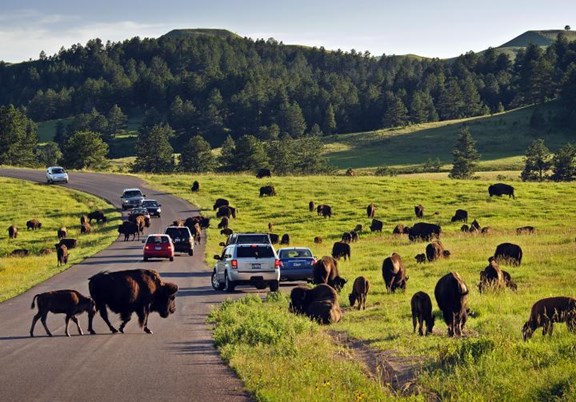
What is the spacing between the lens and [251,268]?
29.5m

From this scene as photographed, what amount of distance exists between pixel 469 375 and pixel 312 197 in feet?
212

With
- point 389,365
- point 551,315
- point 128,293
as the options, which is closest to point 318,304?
point 128,293

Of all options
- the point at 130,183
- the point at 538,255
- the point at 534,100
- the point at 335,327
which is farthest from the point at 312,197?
the point at 534,100

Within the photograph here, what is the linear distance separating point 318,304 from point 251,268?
8261 mm

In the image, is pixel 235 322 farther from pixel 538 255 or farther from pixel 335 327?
pixel 538 255

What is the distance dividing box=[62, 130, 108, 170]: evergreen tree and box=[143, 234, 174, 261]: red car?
290ft

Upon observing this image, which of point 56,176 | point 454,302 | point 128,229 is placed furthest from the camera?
point 56,176

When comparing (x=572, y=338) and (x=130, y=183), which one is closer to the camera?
(x=572, y=338)

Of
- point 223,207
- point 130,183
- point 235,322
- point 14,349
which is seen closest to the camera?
point 14,349

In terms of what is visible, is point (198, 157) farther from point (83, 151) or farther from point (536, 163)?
point (536, 163)

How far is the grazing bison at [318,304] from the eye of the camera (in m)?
21.1

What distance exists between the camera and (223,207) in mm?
66312

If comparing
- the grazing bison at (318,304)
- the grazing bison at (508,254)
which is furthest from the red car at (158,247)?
the grazing bison at (318,304)

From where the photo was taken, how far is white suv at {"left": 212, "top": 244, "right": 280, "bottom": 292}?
2938 cm
